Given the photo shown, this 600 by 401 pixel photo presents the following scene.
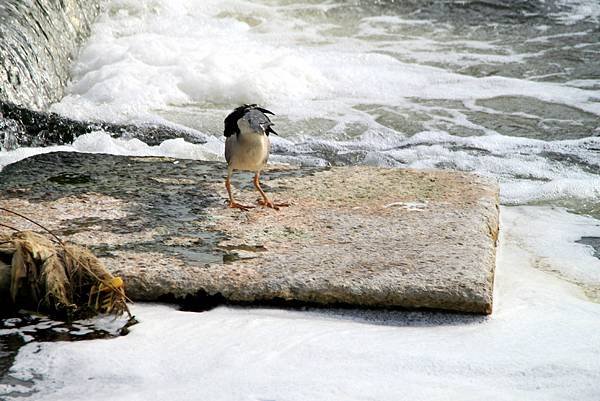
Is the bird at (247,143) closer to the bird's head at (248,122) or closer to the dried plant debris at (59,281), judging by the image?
the bird's head at (248,122)

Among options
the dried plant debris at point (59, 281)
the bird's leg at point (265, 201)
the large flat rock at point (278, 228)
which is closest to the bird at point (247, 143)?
the bird's leg at point (265, 201)

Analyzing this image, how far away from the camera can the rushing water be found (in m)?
2.99

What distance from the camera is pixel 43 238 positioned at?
3293 mm

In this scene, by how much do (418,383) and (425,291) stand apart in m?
0.60

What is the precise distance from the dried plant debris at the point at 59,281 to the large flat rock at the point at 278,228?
17cm

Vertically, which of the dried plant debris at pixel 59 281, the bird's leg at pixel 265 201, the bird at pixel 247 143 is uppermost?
the bird at pixel 247 143

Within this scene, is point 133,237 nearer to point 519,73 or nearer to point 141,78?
point 141,78

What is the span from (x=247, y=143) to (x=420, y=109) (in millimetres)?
3089

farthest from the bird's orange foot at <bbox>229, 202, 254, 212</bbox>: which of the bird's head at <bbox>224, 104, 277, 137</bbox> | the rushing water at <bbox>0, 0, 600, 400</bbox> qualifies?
the rushing water at <bbox>0, 0, 600, 400</bbox>

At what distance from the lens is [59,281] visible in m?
3.12

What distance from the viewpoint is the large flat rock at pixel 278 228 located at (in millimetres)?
3314

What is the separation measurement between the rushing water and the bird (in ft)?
3.85

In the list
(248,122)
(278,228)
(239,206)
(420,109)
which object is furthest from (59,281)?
(420,109)

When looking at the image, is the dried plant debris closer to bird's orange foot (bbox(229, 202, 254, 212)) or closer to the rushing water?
the rushing water
